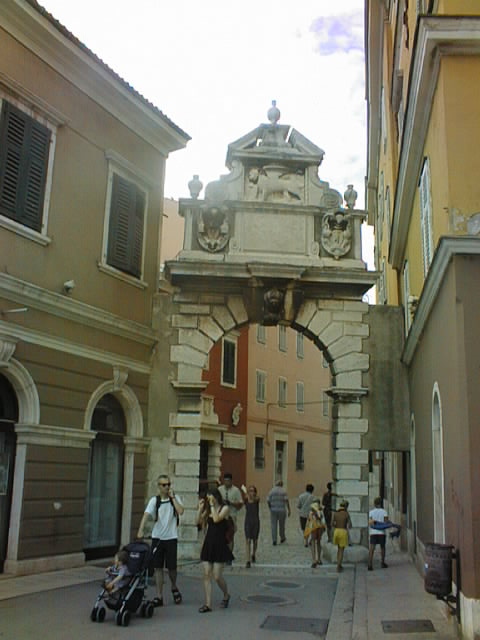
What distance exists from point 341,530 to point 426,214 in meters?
6.44

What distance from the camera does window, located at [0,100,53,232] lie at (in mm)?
12367

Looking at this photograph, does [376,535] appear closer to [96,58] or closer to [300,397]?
[96,58]

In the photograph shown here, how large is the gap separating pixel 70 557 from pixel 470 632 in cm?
771

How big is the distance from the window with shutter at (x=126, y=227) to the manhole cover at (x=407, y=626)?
28.6 feet

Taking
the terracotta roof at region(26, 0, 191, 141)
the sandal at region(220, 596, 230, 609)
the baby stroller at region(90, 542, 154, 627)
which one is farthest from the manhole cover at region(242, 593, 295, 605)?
the terracotta roof at region(26, 0, 191, 141)

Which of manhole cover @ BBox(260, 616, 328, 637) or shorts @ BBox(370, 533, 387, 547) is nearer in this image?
manhole cover @ BBox(260, 616, 328, 637)

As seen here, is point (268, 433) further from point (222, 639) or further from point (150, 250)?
point (222, 639)

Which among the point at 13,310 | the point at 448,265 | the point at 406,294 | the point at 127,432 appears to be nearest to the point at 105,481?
the point at 127,432

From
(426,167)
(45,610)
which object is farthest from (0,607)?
(426,167)

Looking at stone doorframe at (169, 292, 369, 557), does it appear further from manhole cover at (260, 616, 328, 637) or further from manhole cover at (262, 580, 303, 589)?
manhole cover at (260, 616, 328, 637)

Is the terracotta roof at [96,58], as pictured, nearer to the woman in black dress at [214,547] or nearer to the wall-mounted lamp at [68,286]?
the wall-mounted lamp at [68,286]

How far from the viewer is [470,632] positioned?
776 centimetres

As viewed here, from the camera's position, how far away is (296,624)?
9.70m

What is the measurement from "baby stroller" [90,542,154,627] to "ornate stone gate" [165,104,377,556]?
6305 mm
